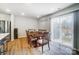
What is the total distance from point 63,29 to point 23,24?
97 cm

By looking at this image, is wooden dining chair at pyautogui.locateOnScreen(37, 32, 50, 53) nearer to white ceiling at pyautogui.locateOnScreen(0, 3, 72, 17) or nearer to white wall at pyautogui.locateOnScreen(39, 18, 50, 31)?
white wall at pyautogui.locateOnScreen(39, 18, 50, 31)

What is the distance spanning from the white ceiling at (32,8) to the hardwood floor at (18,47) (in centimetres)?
66

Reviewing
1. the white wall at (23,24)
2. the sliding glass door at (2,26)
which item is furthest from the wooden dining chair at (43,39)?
the sliding glass door at (2,26)

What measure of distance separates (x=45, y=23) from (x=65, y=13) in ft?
1.76

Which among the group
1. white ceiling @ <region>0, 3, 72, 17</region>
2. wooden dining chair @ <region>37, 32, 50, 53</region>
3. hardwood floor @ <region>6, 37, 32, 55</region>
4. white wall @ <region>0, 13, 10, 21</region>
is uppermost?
white ceiling @ <region>0, 3, 72, 17</region>

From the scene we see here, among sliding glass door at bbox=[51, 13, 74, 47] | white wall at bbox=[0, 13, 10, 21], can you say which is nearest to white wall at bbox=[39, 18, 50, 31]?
sliding glass door at bbox=[51, 13, 74, 47]

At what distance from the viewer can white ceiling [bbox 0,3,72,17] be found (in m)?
2.60

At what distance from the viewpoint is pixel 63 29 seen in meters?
2.71

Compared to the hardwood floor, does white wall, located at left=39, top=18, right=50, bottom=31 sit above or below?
above

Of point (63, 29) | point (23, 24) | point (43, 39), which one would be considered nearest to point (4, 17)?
point (23, 24)

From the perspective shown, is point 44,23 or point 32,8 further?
point 44,23

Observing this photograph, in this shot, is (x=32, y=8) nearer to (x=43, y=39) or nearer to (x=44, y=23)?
(x=44, y=23)

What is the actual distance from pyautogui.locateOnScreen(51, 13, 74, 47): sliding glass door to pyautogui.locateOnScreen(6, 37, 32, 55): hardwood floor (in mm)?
658

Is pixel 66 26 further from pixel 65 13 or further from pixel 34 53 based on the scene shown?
pixel 34 53
